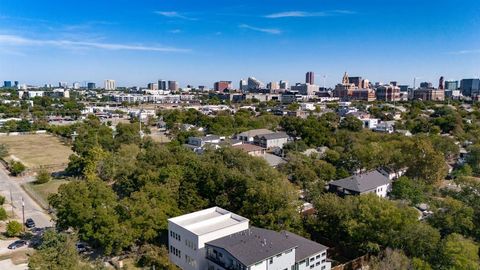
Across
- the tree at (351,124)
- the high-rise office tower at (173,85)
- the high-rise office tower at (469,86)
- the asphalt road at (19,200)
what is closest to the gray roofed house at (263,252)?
the asphalt road at (19,200)

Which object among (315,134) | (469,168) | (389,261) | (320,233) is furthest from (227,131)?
(389,261)

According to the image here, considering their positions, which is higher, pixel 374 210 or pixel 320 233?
pixel 374 210

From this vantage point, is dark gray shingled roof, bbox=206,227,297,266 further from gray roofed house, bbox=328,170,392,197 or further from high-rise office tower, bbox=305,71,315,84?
high-rise office tower, bbox=305,71,315,84

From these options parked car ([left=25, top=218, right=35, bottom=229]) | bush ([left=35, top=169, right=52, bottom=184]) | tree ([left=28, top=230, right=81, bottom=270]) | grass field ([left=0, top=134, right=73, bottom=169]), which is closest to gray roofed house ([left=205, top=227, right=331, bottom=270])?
tree ([left=28, top=230, right=81, bottom=270])

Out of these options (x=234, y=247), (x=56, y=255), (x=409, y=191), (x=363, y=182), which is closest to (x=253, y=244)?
(x=234, y=247)

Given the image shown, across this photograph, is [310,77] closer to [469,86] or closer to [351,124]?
[469,86]

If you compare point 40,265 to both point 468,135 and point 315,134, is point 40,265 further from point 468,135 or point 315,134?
point 468,135
